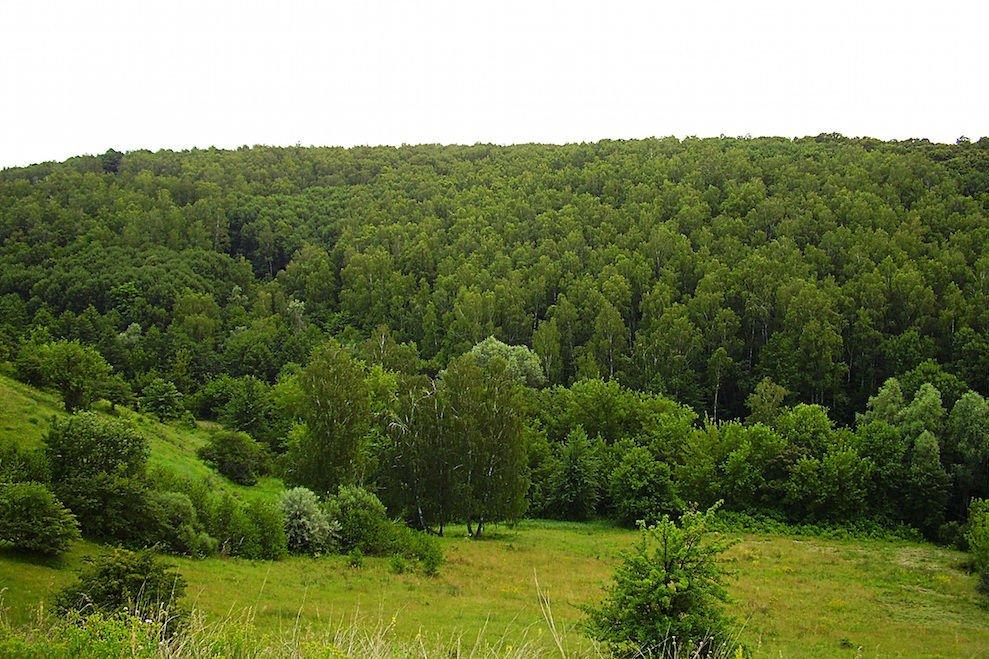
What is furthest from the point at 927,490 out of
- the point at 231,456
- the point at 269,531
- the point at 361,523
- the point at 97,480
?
the point at 97,480

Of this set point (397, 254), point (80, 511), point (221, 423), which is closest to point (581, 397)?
point (221, 423)

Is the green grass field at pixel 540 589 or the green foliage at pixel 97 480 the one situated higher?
the green foliage at pixel 97 480

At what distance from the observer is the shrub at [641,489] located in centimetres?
5094

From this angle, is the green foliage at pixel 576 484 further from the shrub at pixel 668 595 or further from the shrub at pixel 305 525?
the shrub at pixel 668 595

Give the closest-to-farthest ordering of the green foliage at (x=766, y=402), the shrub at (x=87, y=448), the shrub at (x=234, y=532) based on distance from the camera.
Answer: the shrub at (x=87, y=448)
the shrub at (x=234, y=532)
the green foliage at (x=766, y=402)

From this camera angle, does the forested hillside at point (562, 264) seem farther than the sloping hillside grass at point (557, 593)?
Yes

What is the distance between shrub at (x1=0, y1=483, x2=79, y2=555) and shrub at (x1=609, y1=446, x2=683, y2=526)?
126 feet

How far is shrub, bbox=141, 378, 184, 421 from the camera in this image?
60.8 m

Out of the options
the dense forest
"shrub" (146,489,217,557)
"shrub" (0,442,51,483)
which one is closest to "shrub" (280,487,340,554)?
"shrub" (146,489,217,557)

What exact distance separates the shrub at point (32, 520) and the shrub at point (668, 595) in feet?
51.7

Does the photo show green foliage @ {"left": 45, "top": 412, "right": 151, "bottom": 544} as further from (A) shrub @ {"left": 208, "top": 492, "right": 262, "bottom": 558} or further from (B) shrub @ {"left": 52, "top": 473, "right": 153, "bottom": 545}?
(A) shrub @ {"left": 208, "top": 492, "right": 262, "bottom": 558}

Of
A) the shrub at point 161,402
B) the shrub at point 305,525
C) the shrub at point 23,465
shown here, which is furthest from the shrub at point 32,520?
the shrub at point 161,402

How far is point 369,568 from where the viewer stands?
29.4 metres

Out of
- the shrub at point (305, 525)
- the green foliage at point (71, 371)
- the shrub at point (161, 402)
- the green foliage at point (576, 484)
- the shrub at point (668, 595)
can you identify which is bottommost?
the green foliage at point (576, 484)
